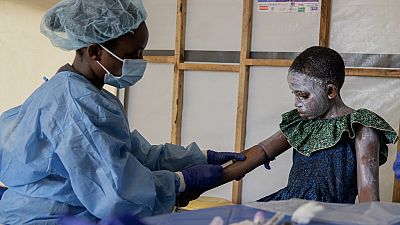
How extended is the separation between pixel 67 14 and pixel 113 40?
6.2 inches

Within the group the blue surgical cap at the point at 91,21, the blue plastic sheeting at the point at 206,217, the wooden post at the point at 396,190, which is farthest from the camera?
the wooden post at the point at 396,190

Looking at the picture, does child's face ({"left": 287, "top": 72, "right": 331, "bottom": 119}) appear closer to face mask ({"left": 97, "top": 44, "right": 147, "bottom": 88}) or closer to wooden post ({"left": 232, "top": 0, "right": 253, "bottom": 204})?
face mask ({"left": 97, "top": 44, "right": 147, "bottom": 88})

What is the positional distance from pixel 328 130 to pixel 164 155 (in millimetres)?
601

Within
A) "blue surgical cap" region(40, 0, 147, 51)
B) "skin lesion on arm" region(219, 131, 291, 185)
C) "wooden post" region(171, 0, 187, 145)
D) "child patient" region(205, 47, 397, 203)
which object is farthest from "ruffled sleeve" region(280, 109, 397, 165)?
"wooden post" region(171, 0, 187, 145)

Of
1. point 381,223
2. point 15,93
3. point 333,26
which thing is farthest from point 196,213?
point 15,93

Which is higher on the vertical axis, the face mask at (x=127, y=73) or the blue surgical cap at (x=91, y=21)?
the blue surgical cap at (x=91, y=21)

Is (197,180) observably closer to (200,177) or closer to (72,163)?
(200,177)

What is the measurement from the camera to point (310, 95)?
69.8 inches

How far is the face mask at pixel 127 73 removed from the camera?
5.31 feet

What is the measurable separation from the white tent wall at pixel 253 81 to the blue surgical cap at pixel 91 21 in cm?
173

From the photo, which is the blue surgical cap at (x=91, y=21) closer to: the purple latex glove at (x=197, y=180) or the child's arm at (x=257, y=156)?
the purple latex glove at (x=197, y=180)

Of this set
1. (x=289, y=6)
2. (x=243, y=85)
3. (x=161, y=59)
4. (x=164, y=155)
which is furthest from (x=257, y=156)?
(x=161, y=59)

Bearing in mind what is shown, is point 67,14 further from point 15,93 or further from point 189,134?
point 15,93

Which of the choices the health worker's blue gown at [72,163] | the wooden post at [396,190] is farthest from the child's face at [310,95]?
the wooden post at [396,190]
